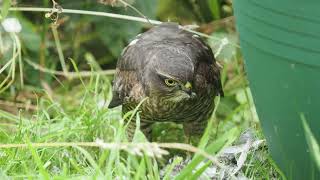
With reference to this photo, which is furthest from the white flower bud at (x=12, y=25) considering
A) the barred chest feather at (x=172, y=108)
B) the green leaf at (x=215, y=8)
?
the green leaf at (x=215, y=8)

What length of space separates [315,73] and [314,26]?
187mm

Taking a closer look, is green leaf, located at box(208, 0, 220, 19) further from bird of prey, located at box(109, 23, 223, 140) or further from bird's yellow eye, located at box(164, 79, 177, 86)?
bird's yellow eye, located at box(164, 79, 177, 86)

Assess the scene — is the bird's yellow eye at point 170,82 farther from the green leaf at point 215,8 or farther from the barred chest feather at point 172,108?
the green leaf at point 215,8

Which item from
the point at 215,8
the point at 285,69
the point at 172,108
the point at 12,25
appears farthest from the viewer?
the point at 215,8

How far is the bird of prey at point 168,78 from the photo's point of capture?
11.2 ft

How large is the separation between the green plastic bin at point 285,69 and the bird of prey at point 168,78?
1.88 feet

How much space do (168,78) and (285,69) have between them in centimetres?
86

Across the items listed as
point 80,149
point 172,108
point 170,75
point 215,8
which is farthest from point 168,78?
point 215,8

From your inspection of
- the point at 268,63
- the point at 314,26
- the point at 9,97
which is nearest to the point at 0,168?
the point at 268,63

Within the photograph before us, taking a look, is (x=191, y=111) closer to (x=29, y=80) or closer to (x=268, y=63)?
(x=268, y=63)

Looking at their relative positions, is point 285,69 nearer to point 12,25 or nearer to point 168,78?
point 168,78

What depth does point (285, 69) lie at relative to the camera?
104 inches

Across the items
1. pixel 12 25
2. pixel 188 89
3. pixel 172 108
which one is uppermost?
pixel 12 25

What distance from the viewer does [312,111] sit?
2.65 meters
